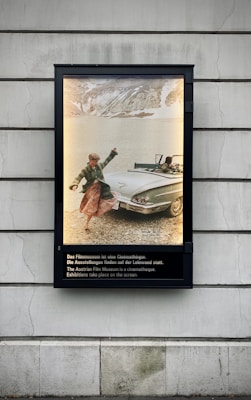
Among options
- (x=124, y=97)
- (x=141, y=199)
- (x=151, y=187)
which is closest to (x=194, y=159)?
(x=151, y=187)

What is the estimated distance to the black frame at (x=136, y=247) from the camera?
5754 mm

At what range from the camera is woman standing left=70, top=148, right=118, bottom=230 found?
5824 mm

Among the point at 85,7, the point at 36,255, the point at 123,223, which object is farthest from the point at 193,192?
the point at 85,7

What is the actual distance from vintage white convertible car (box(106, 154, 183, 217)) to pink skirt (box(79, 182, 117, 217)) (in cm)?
13

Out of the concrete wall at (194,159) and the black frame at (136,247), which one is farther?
the concrete wall at (194,159)

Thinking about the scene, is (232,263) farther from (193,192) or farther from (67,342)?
(67,342)

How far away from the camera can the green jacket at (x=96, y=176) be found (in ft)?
19.1

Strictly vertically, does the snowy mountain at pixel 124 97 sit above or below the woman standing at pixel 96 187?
above

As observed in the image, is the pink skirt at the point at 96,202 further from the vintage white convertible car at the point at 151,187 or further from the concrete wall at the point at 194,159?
the concrete wall at the point at 194,159

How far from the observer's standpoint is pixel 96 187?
5824 millimetres

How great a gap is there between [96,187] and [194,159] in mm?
1334

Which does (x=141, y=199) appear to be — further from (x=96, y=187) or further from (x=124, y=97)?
(x=124, y=97)

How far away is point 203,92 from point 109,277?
2.69m

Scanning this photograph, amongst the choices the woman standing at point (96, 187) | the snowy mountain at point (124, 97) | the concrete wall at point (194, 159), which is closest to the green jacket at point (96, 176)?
the woman standing at point (96, 187)
